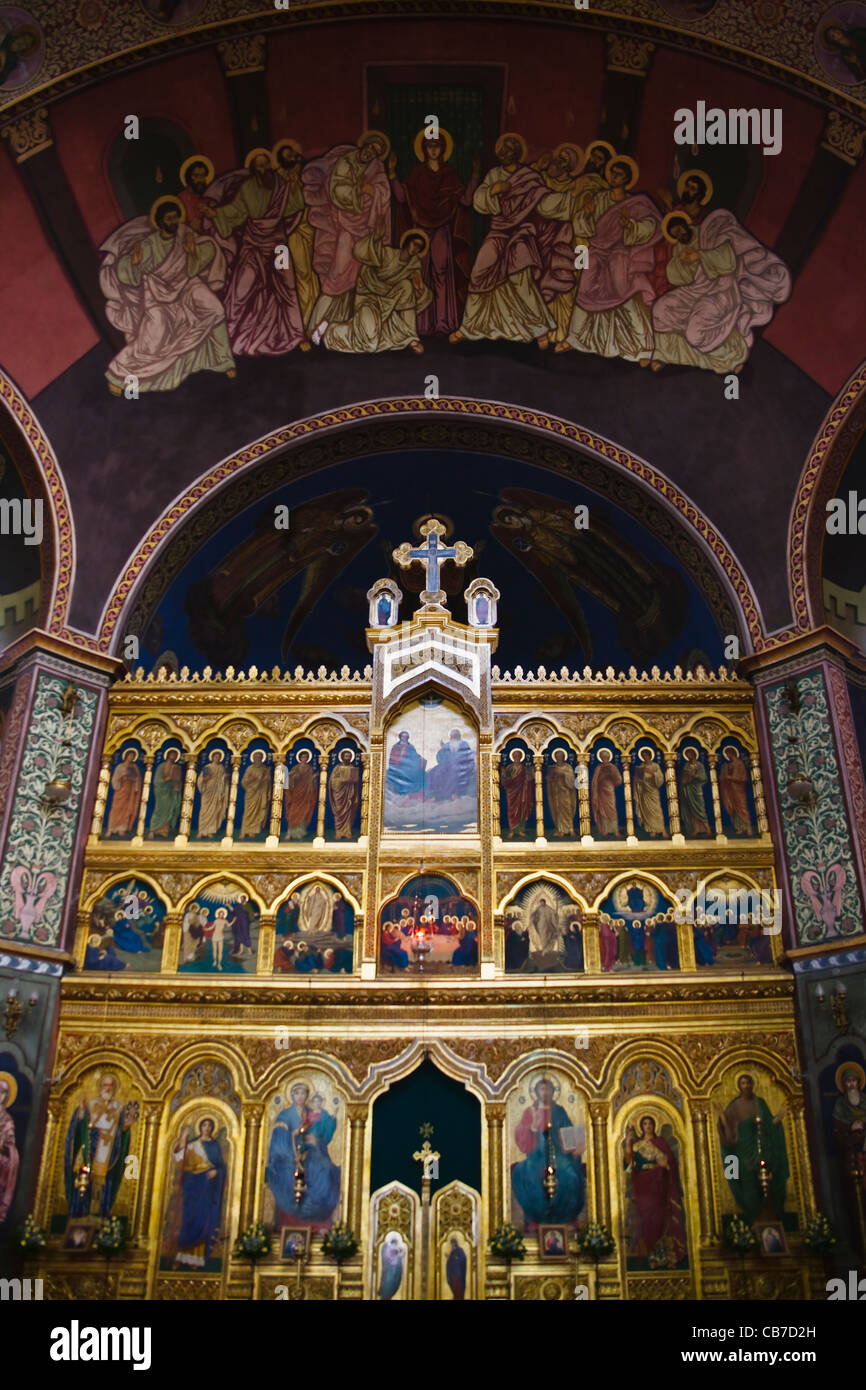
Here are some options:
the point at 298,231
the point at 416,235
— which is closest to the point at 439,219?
the point at 416,235

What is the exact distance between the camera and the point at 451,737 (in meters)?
15.6

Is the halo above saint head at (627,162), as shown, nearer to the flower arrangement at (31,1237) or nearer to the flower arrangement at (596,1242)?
the flower arrangement at (596,1242)

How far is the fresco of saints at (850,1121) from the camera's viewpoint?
12.5 m

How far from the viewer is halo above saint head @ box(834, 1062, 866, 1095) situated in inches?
499

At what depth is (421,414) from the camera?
1742cm

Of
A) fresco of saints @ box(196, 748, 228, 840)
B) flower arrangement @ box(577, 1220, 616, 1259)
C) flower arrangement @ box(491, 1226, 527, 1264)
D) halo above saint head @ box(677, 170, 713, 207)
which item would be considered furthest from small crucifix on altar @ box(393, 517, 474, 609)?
flower arrangement @ box(577, 1220, 616, 1259)

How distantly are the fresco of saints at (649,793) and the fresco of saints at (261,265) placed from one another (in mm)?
7637

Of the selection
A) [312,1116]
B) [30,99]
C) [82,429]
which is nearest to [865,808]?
[312,1116]

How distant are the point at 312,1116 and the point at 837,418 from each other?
10.9 meters

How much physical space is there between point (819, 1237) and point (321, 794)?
298 inches

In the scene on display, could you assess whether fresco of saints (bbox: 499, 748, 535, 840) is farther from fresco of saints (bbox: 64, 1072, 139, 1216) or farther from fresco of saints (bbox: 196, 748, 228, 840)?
fresco of saints (bbox: 64, 1072, 139, 1216)

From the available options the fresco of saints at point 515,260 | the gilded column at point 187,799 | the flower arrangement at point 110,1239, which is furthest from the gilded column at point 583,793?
the flower arrangement at point 110,1239

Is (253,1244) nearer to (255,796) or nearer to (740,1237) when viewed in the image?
(740,1237)

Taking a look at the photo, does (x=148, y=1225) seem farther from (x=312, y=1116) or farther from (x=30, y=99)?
(x=30, y=99)
